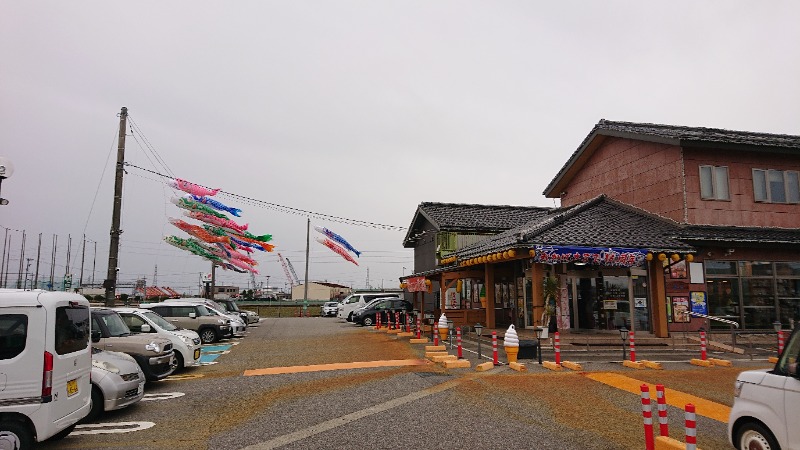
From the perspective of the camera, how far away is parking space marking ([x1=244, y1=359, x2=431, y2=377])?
1242 cm

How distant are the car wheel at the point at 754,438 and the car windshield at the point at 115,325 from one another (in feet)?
35.0

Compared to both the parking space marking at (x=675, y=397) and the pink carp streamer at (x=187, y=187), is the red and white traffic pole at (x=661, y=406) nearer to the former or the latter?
the parking space marking at (x=675, y=397)

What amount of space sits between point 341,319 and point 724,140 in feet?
84.1

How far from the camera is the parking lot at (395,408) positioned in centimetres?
676

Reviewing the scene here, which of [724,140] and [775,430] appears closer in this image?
[775,430]

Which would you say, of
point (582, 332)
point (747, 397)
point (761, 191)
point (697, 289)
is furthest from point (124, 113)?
point (761, 191)

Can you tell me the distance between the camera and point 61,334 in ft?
21.1

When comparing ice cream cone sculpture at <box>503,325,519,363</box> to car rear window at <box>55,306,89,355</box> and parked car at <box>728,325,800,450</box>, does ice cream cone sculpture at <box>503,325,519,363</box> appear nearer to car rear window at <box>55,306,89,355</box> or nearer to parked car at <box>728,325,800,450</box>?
parked car at <box>728,325,800,450</box>

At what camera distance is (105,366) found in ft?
26.8

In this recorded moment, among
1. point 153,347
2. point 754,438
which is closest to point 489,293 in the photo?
point 153,347

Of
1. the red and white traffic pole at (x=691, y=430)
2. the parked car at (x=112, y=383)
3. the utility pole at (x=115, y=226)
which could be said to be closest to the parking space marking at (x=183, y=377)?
the parked car at (x=112, y=383)

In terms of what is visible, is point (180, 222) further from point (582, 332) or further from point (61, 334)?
point (61, 334)

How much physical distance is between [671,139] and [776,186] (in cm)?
487

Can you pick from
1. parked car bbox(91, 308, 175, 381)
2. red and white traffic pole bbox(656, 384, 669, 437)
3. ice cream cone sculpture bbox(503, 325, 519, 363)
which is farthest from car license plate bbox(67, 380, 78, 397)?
ice cream cone sculpture bbox(503, 325, 519, 363)
